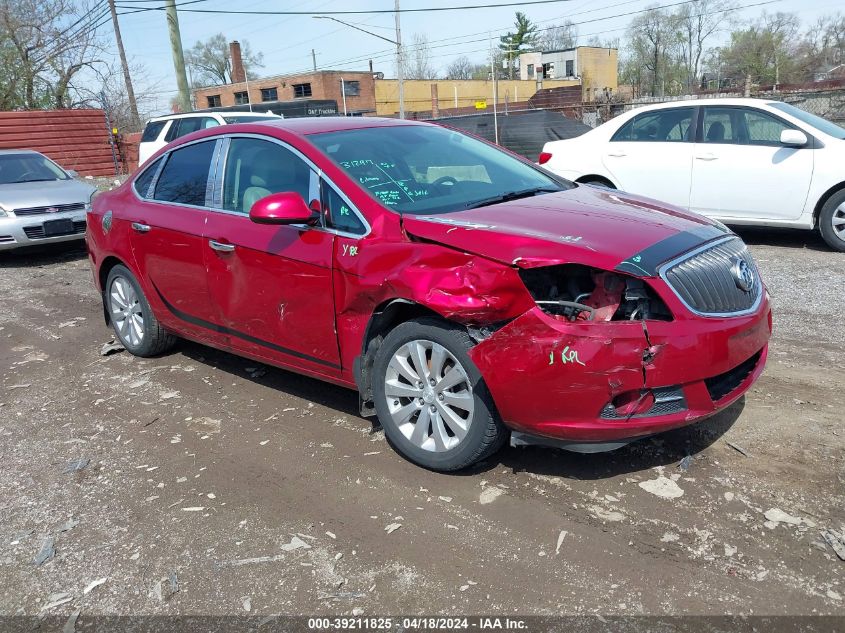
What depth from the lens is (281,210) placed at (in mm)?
3666

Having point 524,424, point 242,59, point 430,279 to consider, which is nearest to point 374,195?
point 430,279

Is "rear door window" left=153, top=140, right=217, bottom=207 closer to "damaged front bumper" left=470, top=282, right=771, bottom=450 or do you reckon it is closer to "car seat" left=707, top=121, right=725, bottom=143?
"damaged front bumper" left=470, top=282, right=771, bottom=450

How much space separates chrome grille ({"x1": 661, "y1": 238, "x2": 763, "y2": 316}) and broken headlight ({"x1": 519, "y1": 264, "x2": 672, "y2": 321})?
0.13 metres

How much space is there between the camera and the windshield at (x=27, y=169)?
417 inches

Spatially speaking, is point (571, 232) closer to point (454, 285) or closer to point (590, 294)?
point (590, 294)

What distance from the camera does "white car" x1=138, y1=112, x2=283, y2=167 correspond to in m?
12.5

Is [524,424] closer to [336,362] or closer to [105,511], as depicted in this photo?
[336,362]

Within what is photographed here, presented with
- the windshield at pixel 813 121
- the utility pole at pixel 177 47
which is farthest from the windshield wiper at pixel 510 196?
the utility pole at pixel 177 47

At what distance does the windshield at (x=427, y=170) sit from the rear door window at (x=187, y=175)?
94 centimetres

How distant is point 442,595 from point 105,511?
177cm

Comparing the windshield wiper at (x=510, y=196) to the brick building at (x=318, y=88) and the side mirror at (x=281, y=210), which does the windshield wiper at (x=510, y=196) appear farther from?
the brick building at (x=318, y=88)

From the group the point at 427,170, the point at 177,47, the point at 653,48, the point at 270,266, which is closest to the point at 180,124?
the point at 177,47

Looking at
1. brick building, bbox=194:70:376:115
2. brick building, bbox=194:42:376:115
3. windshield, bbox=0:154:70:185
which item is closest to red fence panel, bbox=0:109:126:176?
windshield, bbox=0:154:70:185

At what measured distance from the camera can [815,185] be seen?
7.50 meters
